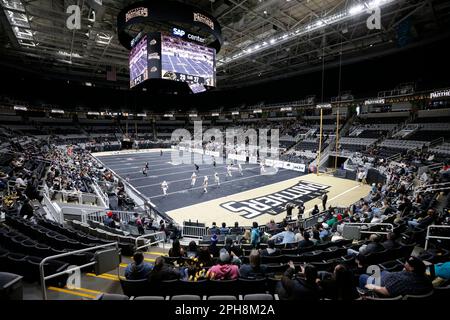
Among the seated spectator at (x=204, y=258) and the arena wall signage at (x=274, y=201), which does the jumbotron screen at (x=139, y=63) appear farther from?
the seated spectator at (x=204, y=258)

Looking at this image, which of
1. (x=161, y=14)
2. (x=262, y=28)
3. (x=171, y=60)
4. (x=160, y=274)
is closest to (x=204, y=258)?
(x=160, y=274)

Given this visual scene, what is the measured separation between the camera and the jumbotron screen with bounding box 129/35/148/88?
1462 cm

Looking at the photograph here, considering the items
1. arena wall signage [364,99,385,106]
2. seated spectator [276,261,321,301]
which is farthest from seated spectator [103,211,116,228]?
arena wall signage [364,99,385,106]

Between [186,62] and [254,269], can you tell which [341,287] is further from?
[186,62]

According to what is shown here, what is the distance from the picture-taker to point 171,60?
47.8ft

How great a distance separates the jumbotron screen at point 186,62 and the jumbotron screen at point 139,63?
4.14 ft

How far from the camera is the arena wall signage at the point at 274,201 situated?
47.9 feet

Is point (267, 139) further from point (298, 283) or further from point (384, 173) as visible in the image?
point (298, 283)

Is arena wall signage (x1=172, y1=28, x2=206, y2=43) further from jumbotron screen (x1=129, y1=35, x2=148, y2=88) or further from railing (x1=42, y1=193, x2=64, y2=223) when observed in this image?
railing (x1=42, y1=193, x2=64, y2=223)

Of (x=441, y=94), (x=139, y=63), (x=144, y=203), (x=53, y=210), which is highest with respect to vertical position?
(x=139, y=63)

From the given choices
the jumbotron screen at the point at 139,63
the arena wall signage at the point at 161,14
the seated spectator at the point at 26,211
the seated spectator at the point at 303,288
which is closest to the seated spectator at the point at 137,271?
the seated spectator at the point at 303,288

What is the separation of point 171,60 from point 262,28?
530 inches

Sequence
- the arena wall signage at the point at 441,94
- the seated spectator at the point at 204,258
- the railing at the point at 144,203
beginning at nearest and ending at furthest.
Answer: the seated spectator at the point at 204,258 < the railing at the point at 144,203 < the arena wall signage at the point at 441,94
